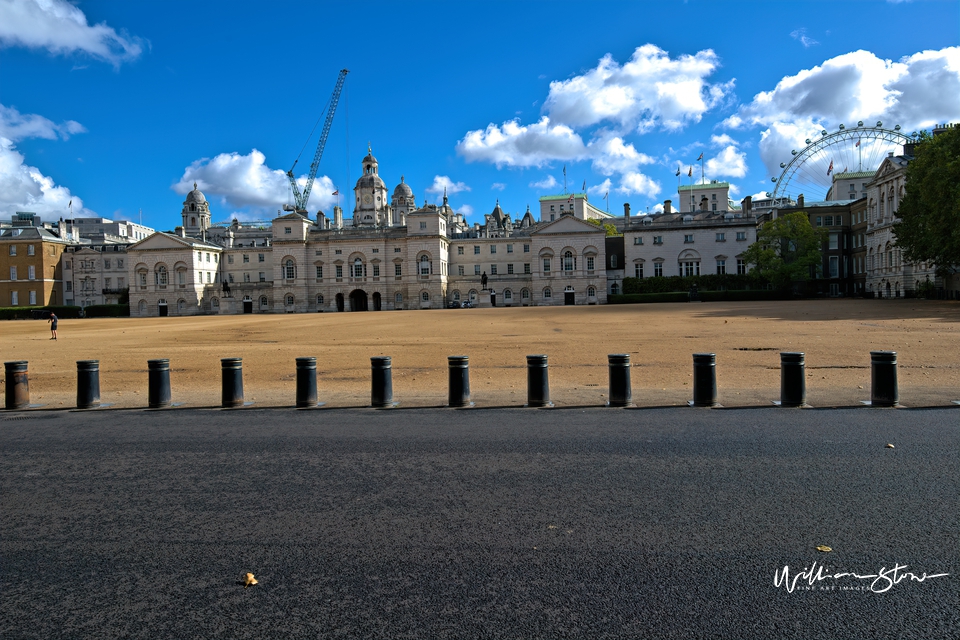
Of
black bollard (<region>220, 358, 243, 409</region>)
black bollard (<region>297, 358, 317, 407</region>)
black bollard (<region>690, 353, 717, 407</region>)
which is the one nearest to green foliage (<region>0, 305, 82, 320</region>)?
black bollard (<region>220, 358, 243, 409</region>)

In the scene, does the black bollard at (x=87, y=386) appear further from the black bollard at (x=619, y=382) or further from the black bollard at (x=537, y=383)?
the black bollard at (x=619, y=382)

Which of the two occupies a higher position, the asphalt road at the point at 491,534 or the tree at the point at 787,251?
the tree at the point at 787,251

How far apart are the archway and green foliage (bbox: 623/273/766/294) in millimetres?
38903

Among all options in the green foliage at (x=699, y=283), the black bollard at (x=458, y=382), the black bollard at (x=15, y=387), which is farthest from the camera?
the green foliage at (x=699, y=283)

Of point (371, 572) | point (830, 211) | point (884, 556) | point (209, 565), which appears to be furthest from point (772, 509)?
point (830, 211)

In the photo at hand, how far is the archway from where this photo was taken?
305ft

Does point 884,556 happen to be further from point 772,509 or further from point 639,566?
point 639,566

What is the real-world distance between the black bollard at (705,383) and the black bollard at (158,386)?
30.6 ft

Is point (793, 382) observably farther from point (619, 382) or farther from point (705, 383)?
point (619, 382)

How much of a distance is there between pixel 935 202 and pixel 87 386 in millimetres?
50802

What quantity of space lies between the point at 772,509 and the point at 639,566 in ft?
5.67

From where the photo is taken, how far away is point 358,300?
93562 mm

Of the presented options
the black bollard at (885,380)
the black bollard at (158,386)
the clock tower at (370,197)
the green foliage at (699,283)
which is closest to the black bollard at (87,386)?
the black bollard at (158,386)

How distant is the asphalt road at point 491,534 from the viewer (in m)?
3.82
